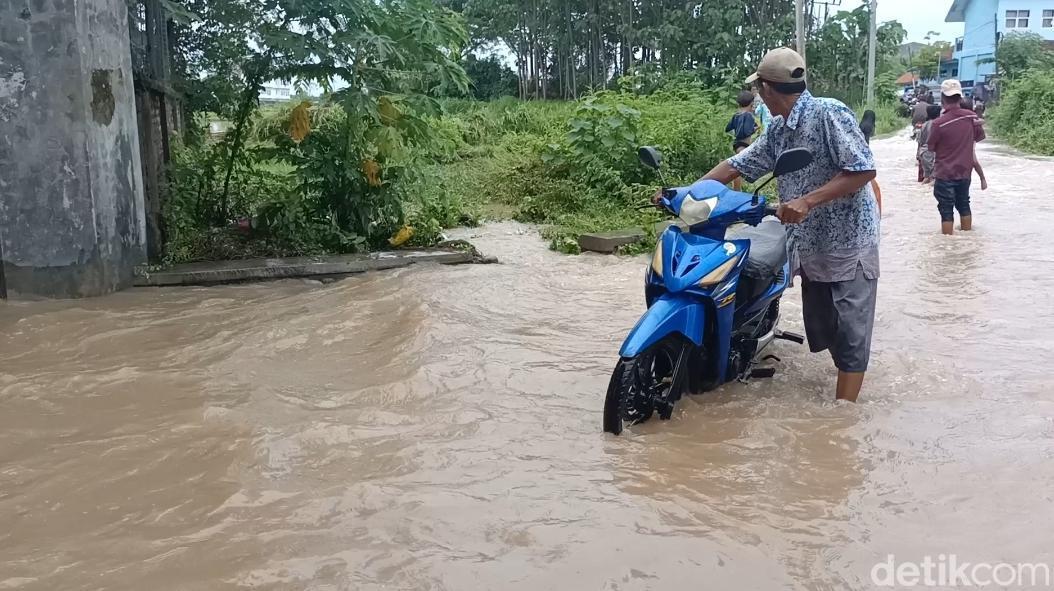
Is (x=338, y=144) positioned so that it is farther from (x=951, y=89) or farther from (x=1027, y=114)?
(x=1027, y=114)

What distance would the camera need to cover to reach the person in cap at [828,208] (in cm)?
381

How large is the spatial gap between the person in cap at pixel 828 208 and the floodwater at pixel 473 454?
41 cm

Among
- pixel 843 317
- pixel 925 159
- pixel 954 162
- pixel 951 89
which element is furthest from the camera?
pixel 925 159

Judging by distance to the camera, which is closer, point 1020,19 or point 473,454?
point 473,454

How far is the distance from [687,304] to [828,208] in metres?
0.82

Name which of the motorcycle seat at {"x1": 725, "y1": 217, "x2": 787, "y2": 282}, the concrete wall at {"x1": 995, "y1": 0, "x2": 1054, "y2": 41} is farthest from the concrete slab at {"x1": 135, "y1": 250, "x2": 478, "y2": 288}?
the concrete wall at {"x1": 995, "y1": 0, "x2": 1054, "y2": 41}

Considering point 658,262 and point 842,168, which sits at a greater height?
point 842,168

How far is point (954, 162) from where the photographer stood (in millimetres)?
9469

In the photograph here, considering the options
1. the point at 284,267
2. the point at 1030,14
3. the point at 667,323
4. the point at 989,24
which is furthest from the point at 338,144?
the point at 1030,14

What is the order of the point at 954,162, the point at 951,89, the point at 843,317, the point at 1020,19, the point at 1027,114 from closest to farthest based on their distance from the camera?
the point at 843,317, the point at 954,162, the point at 951,89, the point at 1027,114, the point at 1020,19

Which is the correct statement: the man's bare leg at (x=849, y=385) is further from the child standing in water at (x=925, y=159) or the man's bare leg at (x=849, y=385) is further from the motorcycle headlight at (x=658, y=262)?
the child standing in water at (x=925, y=159)

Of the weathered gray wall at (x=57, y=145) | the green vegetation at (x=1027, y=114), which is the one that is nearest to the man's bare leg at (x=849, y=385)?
the weathered gray wall at (x=57, y=145)

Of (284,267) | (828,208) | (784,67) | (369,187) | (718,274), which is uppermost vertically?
(784,67)

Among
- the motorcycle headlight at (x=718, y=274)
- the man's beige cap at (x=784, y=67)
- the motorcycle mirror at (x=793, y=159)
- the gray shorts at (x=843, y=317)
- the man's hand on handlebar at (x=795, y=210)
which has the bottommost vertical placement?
the gray shorts at (x=843, y=317)
